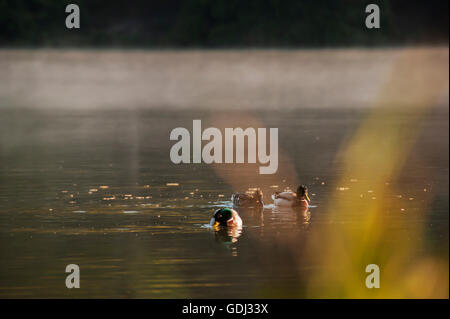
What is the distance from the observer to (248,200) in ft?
54.2

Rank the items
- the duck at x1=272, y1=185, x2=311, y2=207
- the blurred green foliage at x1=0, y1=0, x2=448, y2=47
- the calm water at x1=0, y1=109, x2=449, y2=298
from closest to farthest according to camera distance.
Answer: the calm water at x1=0, y1=109, x2=449, y2=298
the duck at x1=272, y1=185, x2=311, y2=207
the blurred green foliage at x1=0, y1=0, x2=448, y2=47

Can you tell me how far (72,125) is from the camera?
37.4 meters

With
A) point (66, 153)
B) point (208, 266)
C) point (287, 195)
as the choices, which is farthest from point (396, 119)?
point (208, 266)

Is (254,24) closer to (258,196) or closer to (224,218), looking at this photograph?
(258,196)

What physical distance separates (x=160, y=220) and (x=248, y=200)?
1669 millimetres

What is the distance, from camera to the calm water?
12.2 metres

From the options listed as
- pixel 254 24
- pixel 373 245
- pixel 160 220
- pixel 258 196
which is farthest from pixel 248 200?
pixel 254 24

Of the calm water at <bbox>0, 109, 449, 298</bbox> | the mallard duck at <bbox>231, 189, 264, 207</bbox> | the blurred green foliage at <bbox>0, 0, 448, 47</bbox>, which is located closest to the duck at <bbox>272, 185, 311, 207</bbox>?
the calm water at <bbox>0, 109, 449, 298</bbox>

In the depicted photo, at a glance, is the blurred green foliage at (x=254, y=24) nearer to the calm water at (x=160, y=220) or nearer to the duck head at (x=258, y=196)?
the calm water at (x=160, y=220)

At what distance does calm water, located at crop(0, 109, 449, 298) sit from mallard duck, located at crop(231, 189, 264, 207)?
186 millimetres

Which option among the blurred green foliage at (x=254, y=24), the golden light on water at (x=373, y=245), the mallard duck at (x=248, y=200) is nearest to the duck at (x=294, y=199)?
the mallard duck at (x=248, y=200)

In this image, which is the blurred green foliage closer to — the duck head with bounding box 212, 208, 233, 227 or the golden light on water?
the golden light on water

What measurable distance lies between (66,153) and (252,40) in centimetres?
4160
